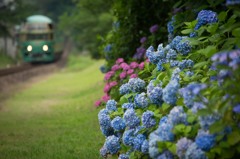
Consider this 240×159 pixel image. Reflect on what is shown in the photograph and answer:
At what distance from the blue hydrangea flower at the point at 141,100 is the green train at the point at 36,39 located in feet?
92.8

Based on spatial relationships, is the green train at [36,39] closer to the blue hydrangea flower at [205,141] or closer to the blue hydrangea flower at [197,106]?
the blue hydrangea flower at [197,106]

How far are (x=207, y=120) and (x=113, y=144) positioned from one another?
1.54 m

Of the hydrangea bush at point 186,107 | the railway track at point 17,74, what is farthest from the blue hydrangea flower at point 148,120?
the railway track at point 17,74

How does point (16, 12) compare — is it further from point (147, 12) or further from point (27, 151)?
point (27, 151)

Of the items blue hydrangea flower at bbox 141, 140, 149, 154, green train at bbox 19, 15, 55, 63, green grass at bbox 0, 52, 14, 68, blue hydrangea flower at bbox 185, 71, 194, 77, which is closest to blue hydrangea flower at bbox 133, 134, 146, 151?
blue hydrangea flower at bbox 141, 140, 149, 154

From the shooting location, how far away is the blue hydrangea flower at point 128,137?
17.0 feet

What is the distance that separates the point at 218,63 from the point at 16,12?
106 feet

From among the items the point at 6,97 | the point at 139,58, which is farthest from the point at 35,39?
the point at 139,58

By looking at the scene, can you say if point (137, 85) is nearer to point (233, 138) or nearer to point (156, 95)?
point (156, 95)

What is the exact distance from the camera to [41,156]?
6.87 metres

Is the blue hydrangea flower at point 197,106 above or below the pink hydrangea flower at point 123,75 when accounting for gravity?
above

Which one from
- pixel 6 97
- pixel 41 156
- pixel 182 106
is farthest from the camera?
pixel 6 97

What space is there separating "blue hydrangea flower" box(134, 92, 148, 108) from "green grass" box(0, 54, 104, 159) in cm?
138

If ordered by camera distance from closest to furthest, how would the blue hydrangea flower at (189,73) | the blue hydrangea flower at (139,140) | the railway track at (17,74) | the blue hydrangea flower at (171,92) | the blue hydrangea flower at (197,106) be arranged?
1. the blue hydrangea flower at (197,106)
2. the blue hydrangea flower at (171,92)
3. the blue hydrangea flower at (139,140)
4. the blue hydrangea flower at (189,73)
5. the railway track at (17,74)
